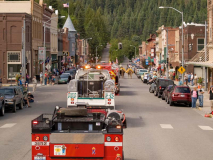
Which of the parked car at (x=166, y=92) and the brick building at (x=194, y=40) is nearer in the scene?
the parked car at (x=166, y=92)

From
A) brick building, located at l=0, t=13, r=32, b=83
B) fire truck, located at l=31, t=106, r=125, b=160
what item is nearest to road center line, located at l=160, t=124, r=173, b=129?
fire truck, located at l=31, t=106, r=125, b=160

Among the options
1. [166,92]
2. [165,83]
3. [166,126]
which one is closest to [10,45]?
[165,83]

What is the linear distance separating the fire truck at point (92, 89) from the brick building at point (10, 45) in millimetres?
37075

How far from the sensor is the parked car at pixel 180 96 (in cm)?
3153

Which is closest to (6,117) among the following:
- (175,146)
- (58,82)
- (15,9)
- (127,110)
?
(127,110)

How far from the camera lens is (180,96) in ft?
104

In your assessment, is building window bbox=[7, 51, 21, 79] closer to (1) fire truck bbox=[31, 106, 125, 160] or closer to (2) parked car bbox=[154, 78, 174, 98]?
(2) parked car bbox=[154, 78, 174, 98]

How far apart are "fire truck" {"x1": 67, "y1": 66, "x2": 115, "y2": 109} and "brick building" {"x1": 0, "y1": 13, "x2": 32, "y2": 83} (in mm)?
37075

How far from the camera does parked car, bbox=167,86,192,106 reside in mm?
31531

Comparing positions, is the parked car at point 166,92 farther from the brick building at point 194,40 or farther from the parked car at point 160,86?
the brick building at point 194,40

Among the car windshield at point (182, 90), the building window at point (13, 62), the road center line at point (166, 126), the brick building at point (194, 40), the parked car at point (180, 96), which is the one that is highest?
the brick building at point (194, 40)

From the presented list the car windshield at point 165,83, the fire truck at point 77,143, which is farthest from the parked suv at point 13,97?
the fire truck at point 77,143

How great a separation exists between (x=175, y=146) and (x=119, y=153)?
19.3 feet

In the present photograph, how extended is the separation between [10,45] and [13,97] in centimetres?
3463
